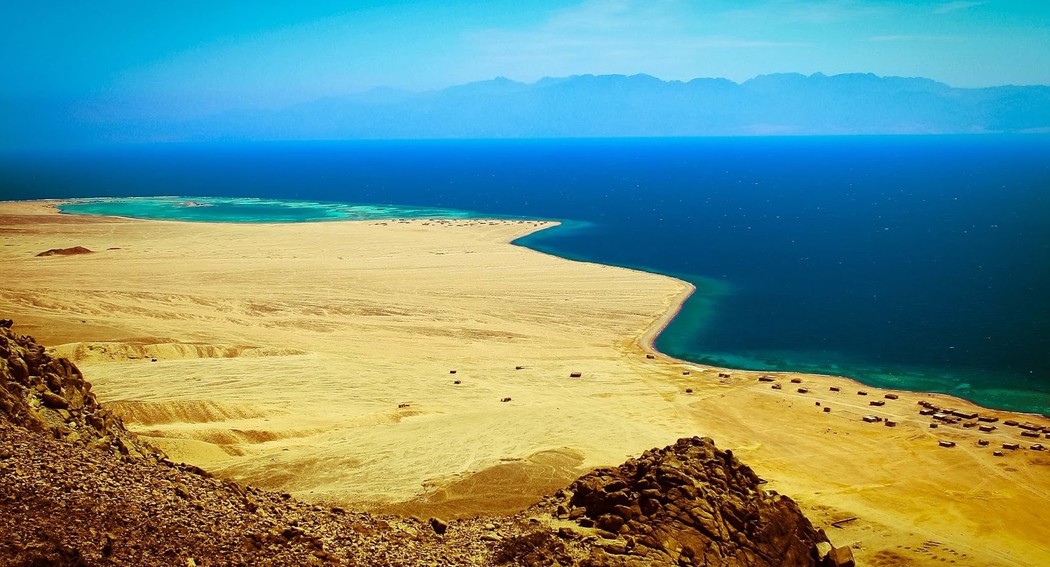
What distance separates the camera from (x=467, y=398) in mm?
38562

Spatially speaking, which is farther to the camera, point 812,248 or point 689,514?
point 812,248

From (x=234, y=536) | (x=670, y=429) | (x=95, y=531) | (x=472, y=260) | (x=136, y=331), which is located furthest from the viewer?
(x=472, y=260)

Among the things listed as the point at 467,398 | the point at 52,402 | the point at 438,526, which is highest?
the point at 52,402

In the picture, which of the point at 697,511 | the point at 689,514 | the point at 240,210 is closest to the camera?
the point at 689,514

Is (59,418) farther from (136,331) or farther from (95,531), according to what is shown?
(136,331)

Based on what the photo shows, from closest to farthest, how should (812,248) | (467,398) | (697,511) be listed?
1. (697,511)
2. (467,398)
3. (812,248)

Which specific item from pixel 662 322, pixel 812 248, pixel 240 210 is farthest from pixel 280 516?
pixel 240 210

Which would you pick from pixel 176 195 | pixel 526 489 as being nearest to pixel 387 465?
pixel 526 489

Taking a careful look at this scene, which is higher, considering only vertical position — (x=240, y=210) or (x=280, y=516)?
(x=240, y=210)

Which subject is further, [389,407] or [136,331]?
[136,331]

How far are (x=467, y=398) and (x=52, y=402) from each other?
70.6ft

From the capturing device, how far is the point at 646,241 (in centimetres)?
9594

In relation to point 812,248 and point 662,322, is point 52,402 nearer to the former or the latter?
point 662,322

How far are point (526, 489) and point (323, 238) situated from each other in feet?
237
